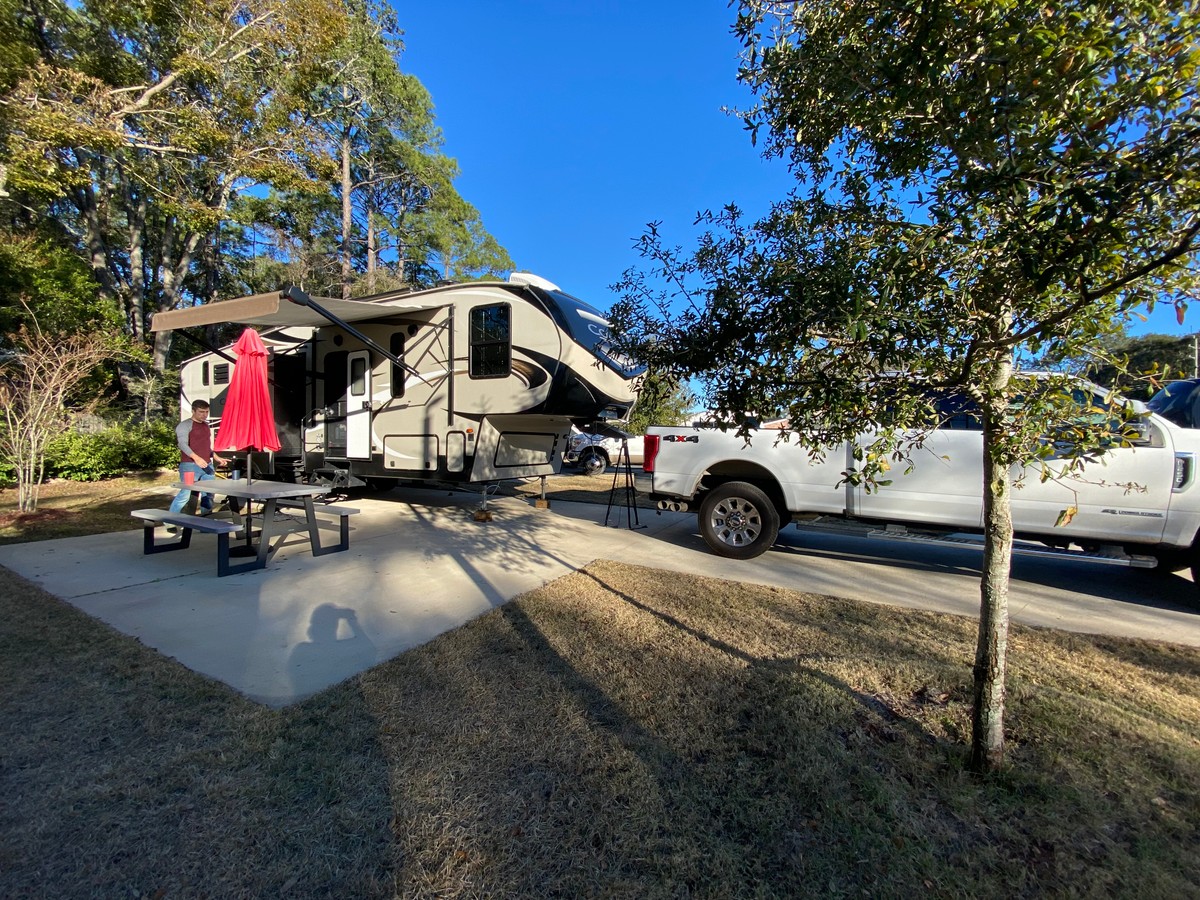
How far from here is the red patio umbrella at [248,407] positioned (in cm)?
579

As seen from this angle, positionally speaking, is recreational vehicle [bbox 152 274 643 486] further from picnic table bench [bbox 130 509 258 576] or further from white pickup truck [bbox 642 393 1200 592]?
picnic table bench [bbox 130 509 258 576]

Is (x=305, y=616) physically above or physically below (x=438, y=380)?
below

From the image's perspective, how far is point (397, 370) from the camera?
8414 millimetres

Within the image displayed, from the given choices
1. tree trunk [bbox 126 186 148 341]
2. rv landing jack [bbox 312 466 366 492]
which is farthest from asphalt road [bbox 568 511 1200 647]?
tree trunk [bbox 126 186 148 341]

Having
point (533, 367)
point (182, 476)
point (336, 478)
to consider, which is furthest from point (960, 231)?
point (336, 478)

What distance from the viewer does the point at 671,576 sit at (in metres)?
5.38

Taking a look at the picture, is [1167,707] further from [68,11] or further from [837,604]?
[68,11]

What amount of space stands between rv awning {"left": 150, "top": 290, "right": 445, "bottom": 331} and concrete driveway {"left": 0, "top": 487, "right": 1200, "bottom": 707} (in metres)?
2.56

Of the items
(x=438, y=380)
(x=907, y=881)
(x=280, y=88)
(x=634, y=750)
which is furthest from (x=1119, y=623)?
(x=280, y=88)

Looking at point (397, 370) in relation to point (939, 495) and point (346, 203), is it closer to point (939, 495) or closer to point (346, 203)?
point (939, 495)

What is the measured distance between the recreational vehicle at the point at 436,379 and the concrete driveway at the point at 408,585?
49.7 inches

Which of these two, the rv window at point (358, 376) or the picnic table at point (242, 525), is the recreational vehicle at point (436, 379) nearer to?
the rv window at point (358, 376)

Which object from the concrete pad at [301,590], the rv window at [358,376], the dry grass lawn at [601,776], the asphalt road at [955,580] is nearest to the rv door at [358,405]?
the rv window at [358,376]

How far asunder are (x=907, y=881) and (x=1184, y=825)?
1132 millimetres
